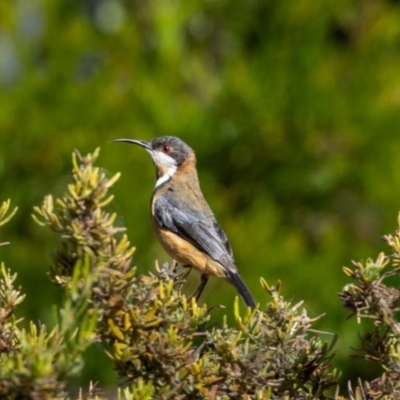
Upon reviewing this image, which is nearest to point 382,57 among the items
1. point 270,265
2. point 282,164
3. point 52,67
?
point 282,164

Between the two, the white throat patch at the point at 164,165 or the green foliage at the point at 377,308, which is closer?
the green foliage at the point at 377,308

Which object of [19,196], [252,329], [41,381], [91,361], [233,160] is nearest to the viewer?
[41,381]

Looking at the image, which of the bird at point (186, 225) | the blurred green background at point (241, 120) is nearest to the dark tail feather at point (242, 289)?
the bird at point (186, 225)

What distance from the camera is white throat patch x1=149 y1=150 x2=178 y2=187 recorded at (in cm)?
635

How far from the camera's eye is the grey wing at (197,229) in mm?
5359

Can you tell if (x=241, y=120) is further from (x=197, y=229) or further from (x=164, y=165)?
(x=197, y=229)

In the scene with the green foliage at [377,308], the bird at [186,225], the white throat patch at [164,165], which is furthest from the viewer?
the white throat patch at [164,165]

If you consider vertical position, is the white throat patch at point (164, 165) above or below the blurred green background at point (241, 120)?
below

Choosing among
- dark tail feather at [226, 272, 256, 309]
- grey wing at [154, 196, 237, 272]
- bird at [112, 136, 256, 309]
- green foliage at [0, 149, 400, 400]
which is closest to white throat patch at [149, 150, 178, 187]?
bird at [112, 136, 256, 309]

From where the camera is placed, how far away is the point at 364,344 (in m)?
2.47

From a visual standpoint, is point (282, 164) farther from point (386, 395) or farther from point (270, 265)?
point (386, 395)

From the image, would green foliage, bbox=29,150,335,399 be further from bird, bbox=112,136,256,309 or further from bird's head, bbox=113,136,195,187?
bird's head, bbox=113,136,195,187

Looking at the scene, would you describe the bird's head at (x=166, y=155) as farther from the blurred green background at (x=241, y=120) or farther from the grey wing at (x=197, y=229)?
the blurred green background at (x=241, y=120)

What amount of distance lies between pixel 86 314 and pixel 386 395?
833 mm
